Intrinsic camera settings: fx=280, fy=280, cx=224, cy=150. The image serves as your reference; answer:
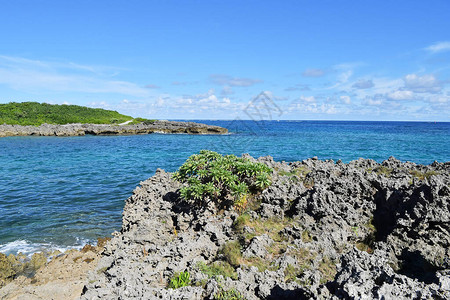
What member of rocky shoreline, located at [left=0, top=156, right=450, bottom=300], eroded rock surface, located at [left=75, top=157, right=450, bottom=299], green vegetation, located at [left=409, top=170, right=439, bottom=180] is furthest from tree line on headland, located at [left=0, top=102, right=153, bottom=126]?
green vegetation, located at [left=409, top=170, right=439, bottom=180]

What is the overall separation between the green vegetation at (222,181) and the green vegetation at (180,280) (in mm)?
3784

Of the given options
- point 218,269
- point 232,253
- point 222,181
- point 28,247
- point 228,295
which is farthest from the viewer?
point 28,247

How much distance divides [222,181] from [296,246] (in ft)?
14.3

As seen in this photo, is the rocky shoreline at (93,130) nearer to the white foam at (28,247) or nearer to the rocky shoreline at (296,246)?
the white foam at (28,247)

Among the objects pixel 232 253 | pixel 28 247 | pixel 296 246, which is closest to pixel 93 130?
pixel 28 247

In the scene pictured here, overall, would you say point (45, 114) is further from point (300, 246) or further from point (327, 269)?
point (327, 269)

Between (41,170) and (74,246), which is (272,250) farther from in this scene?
(41,170)

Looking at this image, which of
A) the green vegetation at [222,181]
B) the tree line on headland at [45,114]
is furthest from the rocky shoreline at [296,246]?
the tree line on headland at [45,114]

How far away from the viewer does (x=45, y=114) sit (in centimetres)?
9112

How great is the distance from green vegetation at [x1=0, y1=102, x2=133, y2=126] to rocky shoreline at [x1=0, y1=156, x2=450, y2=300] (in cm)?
8488

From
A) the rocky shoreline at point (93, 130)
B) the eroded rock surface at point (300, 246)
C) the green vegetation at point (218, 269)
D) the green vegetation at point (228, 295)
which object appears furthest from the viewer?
Result: the rocky shoreline at point (93, 130)

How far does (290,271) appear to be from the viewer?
7672mm

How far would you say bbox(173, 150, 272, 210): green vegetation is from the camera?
11.4 m

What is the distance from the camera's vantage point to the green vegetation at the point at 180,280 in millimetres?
7230
